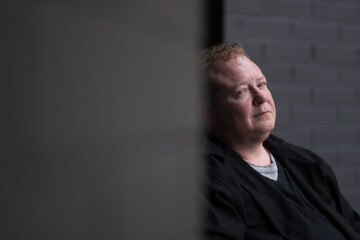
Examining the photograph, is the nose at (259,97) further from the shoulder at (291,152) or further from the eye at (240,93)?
the shoulder at (291,152)

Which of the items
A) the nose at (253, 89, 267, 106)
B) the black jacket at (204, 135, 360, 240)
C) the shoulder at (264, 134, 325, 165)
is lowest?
the black jacket at (204, 135, 360, 240)

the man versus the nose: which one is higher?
the nose

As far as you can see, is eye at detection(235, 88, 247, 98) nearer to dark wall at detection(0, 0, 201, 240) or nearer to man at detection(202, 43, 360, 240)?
man at detection(202, 43, 360, 240)

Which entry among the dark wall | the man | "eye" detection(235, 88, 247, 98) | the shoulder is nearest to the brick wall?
the shoulder

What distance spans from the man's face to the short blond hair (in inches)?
0.9

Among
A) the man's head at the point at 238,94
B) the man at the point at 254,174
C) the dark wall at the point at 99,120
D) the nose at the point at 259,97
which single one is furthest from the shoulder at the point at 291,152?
the dark wall at the point at 99,120

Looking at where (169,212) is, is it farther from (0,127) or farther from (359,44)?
(359,44)

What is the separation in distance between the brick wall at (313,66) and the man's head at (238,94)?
69 centimetres

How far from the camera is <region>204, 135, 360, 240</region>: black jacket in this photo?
1.45 meters

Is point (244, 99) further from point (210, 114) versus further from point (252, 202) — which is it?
point (252, 202)

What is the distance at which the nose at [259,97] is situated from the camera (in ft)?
5.72

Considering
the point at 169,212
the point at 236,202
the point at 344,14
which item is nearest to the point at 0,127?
the point at 169,212

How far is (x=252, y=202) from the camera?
5.17ft

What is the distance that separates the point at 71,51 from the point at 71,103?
0.04 metres
